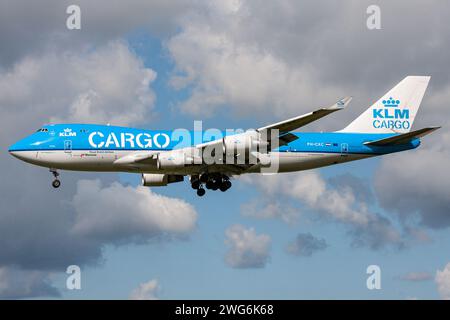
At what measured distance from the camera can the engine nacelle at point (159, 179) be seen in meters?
68.5

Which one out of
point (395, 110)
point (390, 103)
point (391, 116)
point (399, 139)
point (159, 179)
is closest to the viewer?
point (399, 139)

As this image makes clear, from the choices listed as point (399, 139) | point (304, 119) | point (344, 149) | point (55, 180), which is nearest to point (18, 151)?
point (55, 180)

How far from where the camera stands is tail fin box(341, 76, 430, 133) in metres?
70.9

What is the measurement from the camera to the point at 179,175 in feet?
225

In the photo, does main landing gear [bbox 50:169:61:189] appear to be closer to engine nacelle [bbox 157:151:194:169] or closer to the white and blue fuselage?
the white and blue fuselage

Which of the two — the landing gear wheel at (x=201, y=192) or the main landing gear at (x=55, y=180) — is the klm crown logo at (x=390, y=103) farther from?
the main landing gear at (x=55, y=180)

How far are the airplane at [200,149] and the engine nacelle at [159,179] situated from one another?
107 millimetres

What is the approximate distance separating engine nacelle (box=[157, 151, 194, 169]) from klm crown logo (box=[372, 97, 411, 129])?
2078 centimetres

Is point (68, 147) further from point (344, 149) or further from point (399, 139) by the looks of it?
point (399, 139)

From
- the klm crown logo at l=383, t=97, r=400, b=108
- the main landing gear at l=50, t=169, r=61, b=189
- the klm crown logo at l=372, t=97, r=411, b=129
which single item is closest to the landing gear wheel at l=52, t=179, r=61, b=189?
the main landing gear at l=50, t=169, r=61, b=189

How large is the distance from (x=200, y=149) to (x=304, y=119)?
8.94 meters

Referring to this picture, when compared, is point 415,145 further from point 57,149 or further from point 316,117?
point 57,149

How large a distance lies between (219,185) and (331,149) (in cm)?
1044

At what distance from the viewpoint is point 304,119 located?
5541 centimetres
